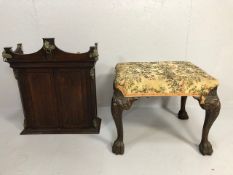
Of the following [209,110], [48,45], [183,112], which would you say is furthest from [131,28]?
[209,110]

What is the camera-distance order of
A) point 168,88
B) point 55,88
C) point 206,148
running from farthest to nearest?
1. point 55,88
2. point 206,148
3. point 168,88

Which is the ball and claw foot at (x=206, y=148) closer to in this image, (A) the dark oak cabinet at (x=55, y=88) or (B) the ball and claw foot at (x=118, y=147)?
(B) the ball and claw foot at (x=118, y=147)

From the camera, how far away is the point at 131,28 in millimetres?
2086

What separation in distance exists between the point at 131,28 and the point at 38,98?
40.8 inches

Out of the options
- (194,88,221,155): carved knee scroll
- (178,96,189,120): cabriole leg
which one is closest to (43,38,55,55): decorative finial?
(194,88,221,155): carved knee scroll

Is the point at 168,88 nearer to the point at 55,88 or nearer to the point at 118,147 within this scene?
the point at 118,147

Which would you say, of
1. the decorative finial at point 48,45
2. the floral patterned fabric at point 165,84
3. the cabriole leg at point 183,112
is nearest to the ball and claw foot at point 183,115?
the cabriole leg at point 183,112

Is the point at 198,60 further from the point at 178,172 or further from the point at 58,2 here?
the point at 58,2

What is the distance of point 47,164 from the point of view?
59.3 inches

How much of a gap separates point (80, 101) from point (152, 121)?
695mm

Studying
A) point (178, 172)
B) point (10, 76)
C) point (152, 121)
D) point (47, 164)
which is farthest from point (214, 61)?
point (10, 76)

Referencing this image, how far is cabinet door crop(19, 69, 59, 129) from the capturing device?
5.81ft

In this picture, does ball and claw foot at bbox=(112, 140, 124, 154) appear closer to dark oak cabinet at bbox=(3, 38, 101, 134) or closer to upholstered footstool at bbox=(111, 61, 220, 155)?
upholstered footstool at bbox=(111, 61, 220, 155)

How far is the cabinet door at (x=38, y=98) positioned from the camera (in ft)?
5.81
